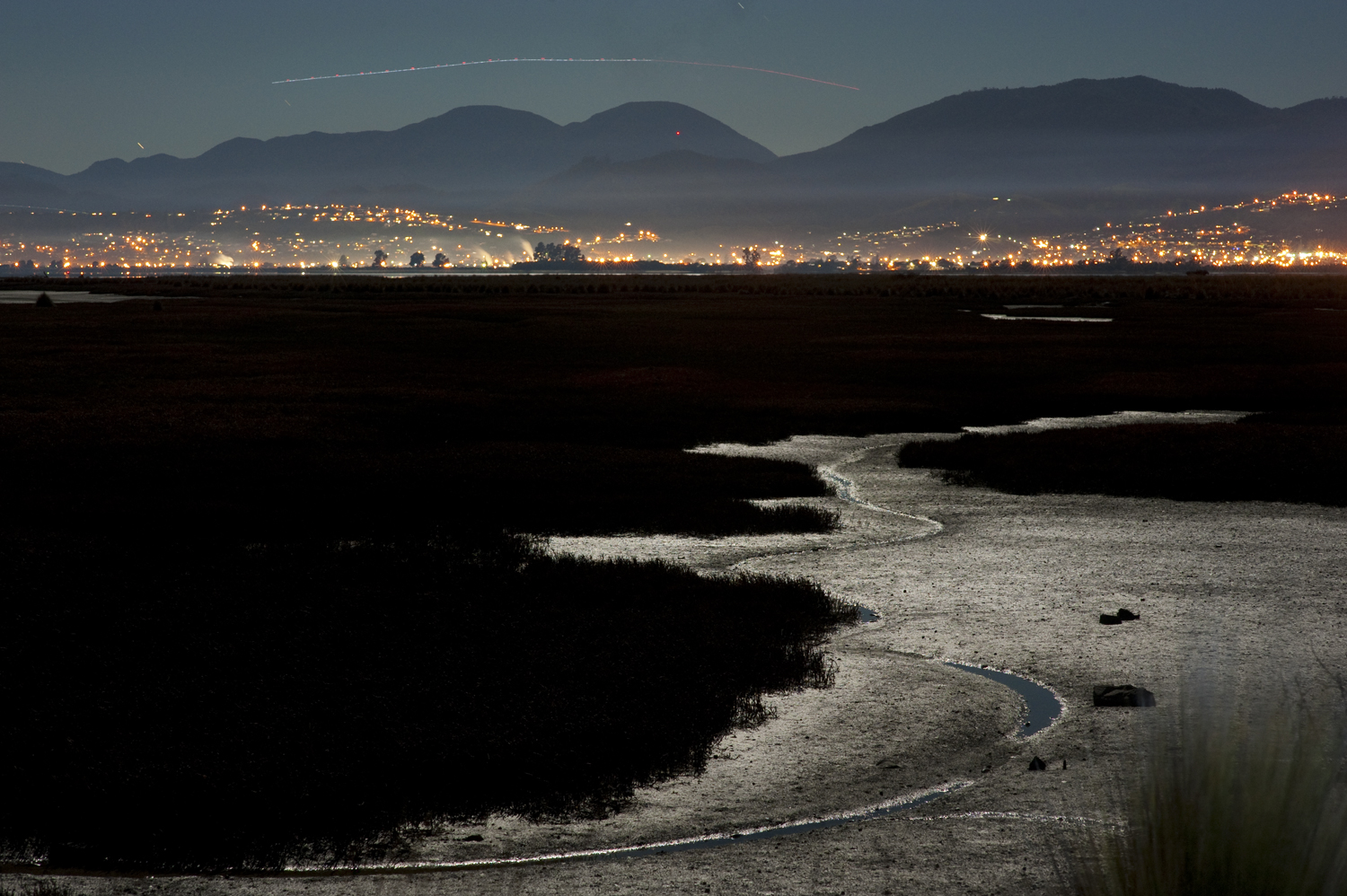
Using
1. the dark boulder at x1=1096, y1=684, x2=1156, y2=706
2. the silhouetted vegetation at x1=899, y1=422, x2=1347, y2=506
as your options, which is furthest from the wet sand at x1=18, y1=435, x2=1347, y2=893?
the silhouetted vegetation at x1=899, y1=422, x2=1347, y2=506

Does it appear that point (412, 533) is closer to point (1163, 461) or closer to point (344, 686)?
point (344, 686)

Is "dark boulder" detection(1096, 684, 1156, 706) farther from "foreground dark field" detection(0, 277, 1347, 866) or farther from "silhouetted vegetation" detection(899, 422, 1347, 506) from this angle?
"silhouetted vegetation" detection(899, 422, 1347, 506)

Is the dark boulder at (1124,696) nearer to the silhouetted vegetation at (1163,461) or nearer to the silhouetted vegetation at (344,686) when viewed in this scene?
the silhouetted vegetation at (344,686)

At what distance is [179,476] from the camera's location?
22.2 m

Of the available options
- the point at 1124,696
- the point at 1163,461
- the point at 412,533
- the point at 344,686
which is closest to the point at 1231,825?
the point at 1124,696

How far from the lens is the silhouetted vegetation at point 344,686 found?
27.4 ft

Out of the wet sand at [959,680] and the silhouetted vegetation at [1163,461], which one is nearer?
the wet sand at [959,680]

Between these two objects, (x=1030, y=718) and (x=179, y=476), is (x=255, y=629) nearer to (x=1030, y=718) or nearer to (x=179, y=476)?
(x=1030, y=718)

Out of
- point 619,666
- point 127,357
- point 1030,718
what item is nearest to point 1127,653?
point 1030,718

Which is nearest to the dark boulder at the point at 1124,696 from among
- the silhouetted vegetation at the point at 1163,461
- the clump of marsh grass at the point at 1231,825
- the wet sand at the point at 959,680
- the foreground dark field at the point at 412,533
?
the wet sand at the point at 959,680

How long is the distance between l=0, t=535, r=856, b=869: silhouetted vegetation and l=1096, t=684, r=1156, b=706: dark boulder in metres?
2.47

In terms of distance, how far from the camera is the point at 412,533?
17922mm

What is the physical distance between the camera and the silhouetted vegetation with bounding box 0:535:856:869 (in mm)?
8359

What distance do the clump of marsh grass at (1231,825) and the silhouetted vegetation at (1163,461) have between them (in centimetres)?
1680
